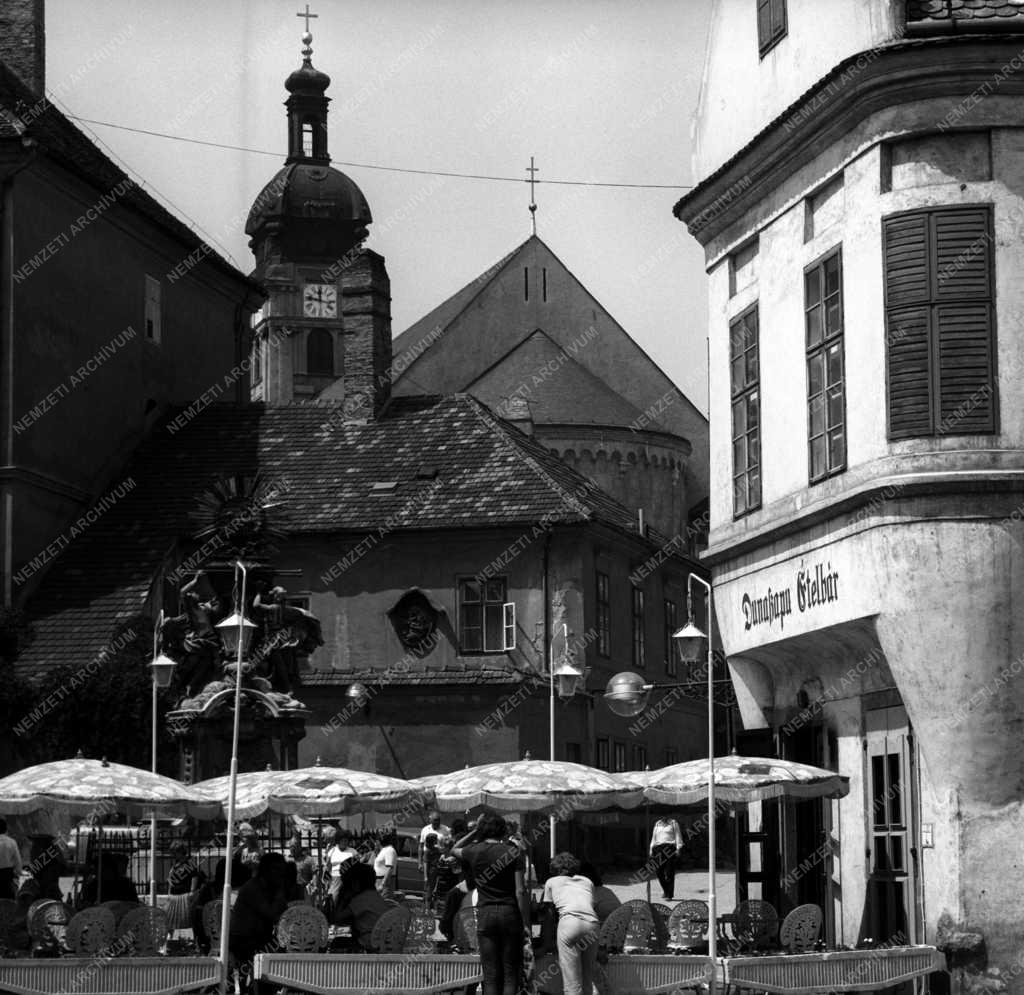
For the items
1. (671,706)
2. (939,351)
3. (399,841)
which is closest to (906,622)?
(939,351)

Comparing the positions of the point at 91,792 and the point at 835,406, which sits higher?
the point at 835,406

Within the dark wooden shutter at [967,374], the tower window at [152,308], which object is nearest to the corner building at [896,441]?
the dark wooden shutter at [967,374]

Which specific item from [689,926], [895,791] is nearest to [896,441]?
[895,791]

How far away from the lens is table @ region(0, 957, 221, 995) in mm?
19406

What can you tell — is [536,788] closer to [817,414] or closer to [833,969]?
[833,969]

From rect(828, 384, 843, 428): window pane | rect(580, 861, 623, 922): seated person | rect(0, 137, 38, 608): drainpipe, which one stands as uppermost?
rect(0, 137, 38, 608): drainpipe

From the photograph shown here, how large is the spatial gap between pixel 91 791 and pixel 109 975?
412cm

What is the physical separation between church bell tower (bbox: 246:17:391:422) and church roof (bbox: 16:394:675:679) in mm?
49961

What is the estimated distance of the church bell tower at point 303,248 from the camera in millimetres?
106188

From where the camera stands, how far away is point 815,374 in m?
22.7

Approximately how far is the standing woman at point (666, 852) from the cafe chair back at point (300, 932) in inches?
575

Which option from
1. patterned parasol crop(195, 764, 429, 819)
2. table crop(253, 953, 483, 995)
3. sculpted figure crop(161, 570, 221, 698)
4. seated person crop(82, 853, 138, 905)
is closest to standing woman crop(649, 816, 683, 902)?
sculpted figure crop(161, 570, 221, 698)

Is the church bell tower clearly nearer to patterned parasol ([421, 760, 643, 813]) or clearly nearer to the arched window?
the arched window

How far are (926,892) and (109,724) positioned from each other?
24423 millimetres
